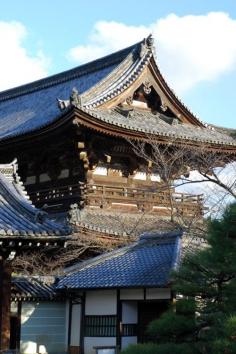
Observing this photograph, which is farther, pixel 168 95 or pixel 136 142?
pixel 168 95

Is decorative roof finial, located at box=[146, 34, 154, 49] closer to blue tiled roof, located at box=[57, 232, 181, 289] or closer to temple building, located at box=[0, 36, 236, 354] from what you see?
temple building, located at box=[0, 36, 236, 354]

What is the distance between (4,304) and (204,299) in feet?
13.8

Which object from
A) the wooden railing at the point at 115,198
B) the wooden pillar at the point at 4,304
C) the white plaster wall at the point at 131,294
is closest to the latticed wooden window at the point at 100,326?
the white plaster wall at the point at 131,294

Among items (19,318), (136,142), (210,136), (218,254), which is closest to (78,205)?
(136,142)

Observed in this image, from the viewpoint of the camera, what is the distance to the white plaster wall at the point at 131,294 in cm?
1791

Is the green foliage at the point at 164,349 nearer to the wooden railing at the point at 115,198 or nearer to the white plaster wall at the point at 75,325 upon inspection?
the white plaster wall at the point at 75,325

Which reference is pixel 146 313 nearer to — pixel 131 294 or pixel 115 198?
pixel 131 294

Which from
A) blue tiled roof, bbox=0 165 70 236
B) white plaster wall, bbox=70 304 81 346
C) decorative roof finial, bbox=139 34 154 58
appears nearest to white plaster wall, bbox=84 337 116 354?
white plaster wall, bbox=70 304 81 346

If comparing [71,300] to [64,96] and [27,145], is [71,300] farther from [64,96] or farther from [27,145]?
[64,96]

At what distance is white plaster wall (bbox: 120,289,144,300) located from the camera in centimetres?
1791

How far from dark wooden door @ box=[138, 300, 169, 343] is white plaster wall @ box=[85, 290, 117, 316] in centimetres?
80

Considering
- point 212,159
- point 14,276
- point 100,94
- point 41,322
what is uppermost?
point 100,94

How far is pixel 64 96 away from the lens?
88.6 feet

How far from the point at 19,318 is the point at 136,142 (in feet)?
24.8
